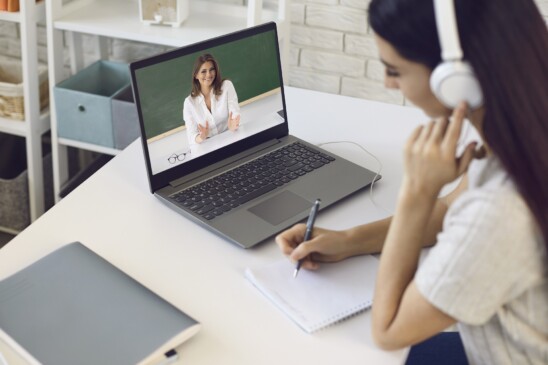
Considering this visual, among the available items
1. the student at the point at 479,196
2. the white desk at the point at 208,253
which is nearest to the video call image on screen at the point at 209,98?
the white desk at the point at 208,253

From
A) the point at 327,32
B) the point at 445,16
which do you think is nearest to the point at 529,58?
the point at 445,16

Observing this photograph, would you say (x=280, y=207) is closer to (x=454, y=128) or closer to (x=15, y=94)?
(x=454, y=128)

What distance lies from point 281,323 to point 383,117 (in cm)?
74

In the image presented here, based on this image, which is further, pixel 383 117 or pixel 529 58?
pixel 383 117

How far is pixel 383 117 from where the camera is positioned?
1736 millimetres

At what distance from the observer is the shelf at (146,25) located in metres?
2.11

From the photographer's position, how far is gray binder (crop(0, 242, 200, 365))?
1.02m

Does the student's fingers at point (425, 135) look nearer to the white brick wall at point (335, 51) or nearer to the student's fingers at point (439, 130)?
the student's fingers at point (439, 130)

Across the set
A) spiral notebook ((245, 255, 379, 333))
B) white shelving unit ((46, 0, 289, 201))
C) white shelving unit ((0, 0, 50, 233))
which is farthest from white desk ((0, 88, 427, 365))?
white shelving unit ((0, 0, 50, 233))

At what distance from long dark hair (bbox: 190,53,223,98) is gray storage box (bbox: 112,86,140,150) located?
730 mm

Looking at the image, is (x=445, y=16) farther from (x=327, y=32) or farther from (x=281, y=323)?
(x=327, y=32)

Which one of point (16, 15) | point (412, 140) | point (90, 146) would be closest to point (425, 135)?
point (412, 140)

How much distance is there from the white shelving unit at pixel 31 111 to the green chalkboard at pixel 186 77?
0.94 meters

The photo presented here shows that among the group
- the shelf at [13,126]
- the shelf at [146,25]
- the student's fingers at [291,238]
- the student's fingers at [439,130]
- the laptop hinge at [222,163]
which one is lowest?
the shelf at [13,126]
